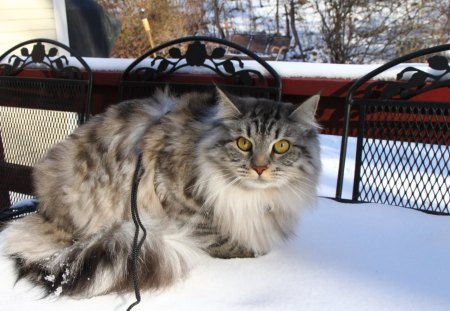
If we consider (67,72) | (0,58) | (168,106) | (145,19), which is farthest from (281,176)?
(145,19)

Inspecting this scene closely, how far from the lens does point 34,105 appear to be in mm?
2330

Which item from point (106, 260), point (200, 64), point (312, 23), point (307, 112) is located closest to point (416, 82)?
point (307, 112)

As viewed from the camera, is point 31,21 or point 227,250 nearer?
point 227,250

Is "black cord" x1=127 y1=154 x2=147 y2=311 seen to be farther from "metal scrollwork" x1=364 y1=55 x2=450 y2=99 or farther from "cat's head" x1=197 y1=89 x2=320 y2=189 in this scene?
"metal scrollwork" x1=364 y1=55 x2=450 y2=99

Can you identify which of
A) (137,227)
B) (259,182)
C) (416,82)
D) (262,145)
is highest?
(416,82)

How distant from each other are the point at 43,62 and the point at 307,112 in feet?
5.41

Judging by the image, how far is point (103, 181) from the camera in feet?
4.40

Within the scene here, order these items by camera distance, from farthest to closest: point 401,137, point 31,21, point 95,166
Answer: point 31,21 < point 401,137 < point 95,166

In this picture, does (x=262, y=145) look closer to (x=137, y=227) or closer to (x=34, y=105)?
(x=137, y=227)

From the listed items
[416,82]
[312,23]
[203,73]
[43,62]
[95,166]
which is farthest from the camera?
[312,23]

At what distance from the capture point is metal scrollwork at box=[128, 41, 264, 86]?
1.89 meters

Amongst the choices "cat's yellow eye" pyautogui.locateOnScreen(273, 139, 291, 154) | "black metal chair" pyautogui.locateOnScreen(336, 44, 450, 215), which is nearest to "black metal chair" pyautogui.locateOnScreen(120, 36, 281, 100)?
"black metal chair" pyautogui.locateOnScreen(336, 44, 450, 215)

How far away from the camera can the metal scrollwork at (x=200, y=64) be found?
6.19 feet

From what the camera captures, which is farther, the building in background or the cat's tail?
the building in background
